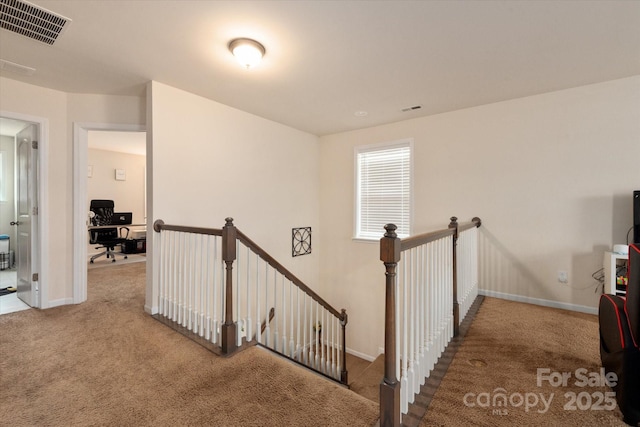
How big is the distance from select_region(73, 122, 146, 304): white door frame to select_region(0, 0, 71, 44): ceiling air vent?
123 centimetres

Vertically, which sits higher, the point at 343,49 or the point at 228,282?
the point at 343,49

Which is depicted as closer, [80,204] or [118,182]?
[80,204]

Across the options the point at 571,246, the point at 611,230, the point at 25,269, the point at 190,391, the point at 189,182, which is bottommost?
the point at 190,391

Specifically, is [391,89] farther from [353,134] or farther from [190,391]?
[190,391]

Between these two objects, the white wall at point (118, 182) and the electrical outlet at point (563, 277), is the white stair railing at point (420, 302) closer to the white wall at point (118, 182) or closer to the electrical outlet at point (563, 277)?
the electrical outlet at point (563, 277)

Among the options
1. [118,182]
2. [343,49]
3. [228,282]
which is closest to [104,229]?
[118,182]

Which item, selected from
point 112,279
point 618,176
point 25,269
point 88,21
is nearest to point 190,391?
point 88,21

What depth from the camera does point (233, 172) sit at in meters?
3.72

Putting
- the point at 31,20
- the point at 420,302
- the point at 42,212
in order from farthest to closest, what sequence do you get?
the point at 42,212 → the point at 31,20 → the point at 420,302

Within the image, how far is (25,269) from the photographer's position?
3.27 meters

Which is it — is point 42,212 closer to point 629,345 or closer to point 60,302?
point 60,302

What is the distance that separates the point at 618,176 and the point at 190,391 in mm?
4203

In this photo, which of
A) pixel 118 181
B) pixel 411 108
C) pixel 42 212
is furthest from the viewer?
pixel 118 181

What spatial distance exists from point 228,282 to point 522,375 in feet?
7.11
